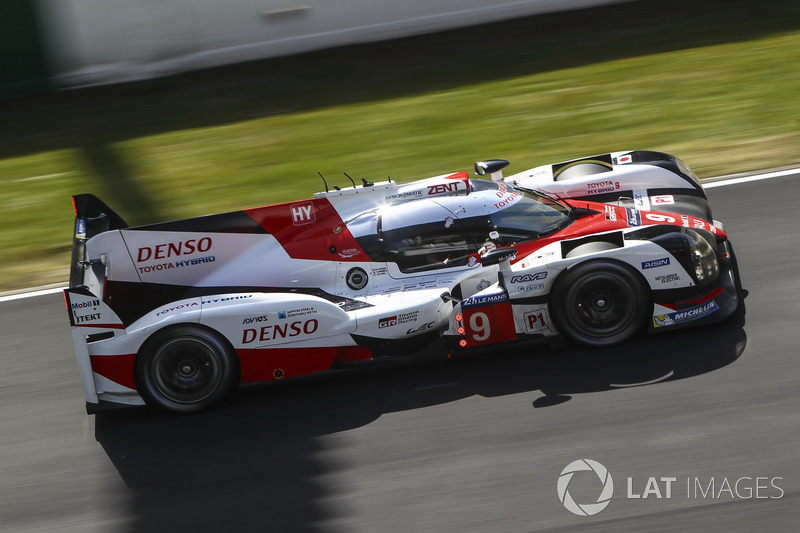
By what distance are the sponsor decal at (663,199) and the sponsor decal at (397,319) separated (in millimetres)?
2414

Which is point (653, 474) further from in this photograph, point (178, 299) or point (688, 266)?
point (178, 299)

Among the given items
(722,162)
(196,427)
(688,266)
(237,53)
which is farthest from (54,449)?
(237,53)

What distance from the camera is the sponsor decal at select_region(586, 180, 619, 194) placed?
756 cm

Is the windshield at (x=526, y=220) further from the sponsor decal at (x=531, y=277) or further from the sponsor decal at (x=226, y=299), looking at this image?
the sponsor decal at (x=226, y=299)

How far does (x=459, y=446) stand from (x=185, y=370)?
216 centimetres

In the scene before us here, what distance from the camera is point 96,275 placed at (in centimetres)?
673

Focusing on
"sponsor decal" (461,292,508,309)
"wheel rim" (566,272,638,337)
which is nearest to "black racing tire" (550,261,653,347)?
"wheel rim" (566,272,638,337)

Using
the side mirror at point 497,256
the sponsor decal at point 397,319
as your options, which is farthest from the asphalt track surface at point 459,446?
the side mirror at point 497,256

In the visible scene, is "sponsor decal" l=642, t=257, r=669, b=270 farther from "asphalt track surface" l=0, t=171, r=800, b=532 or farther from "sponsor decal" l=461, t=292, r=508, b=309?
"sponsor decal" l=461, t=292, r=508, b=309

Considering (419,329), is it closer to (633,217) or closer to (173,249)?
(633,217)

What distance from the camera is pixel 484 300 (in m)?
6.12

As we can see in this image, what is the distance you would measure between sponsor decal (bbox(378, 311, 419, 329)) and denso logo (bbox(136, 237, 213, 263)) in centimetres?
162

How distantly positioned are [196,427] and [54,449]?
107 cm

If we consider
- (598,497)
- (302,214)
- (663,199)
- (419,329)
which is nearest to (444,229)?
(419,329)
